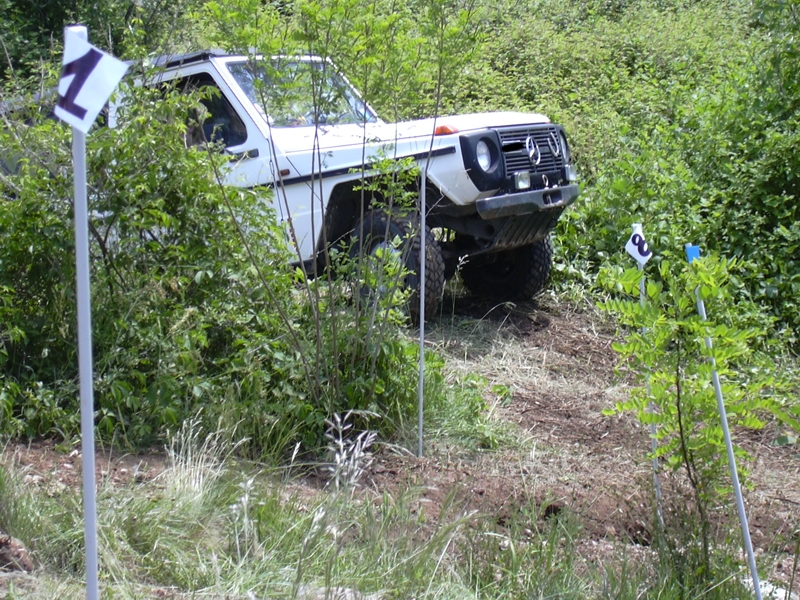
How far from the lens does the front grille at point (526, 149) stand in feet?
19.5

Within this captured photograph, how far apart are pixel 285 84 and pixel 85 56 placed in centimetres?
197

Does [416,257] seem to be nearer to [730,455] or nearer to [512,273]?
[512,273]

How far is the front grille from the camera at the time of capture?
5.94 metres

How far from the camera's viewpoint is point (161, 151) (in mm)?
4508

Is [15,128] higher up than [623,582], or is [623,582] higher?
[15,128]

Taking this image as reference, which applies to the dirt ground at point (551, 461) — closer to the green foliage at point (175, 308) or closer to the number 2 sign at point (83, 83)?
the green foliage at point (175, 308)

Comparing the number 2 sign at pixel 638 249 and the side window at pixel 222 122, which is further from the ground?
the side window at pixel 222 122

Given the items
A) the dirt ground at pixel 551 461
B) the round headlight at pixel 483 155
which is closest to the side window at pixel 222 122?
the round headlight at pixel 483 155

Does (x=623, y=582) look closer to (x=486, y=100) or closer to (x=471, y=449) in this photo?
(x=471, y=449)

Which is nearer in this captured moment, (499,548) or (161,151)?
(499,548)

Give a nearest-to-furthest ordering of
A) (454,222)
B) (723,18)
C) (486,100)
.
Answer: (454,222) < (486,100) < (723,18)

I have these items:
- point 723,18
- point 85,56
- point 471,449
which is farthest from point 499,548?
point 723,18

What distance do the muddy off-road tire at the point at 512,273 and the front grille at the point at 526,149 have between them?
79cm

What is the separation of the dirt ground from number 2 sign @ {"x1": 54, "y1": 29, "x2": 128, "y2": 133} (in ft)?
5.62
